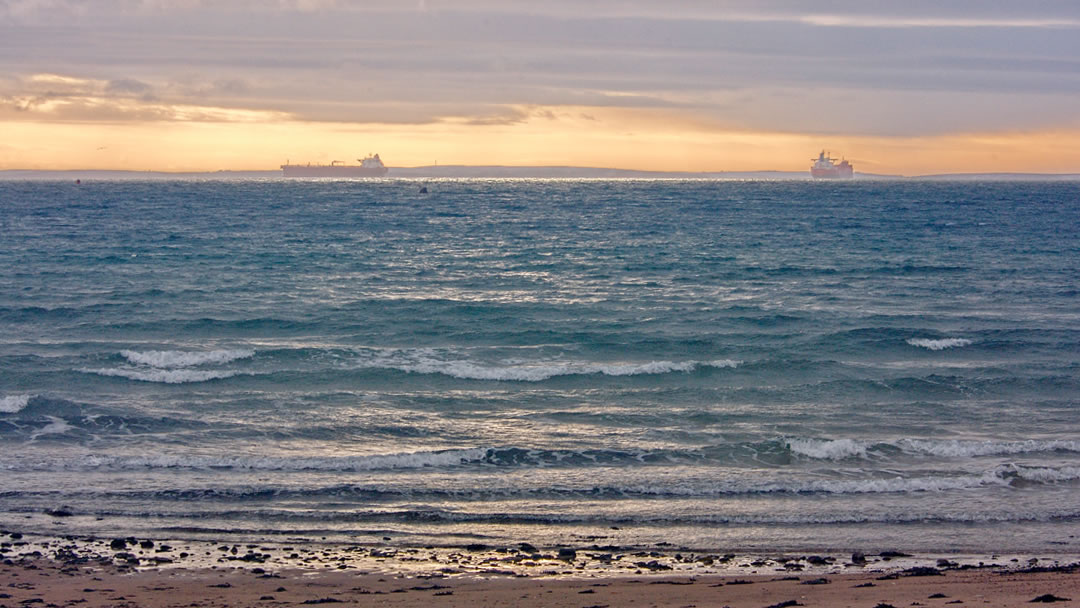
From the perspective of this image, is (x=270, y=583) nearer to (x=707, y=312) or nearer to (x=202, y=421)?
(x=202, y=421)

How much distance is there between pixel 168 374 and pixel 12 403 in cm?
354

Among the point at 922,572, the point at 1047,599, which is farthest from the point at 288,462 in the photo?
the point at 1047,599

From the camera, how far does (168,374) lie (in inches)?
852

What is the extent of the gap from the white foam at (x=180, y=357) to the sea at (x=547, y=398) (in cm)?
10

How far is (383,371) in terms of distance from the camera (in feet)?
73.2

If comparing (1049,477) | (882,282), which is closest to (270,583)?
(1049,477)

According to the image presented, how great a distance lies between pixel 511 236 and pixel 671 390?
34431 mm

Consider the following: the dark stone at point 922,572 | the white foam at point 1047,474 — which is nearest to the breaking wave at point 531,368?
the white foam at point 1047,474

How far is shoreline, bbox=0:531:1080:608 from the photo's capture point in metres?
9.76

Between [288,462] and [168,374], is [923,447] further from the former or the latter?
[168,374]

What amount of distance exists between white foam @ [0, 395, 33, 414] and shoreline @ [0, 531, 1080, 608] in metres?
7.54

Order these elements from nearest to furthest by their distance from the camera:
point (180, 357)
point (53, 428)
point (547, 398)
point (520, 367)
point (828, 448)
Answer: point (828, 448) < point (53, 428) < point (547, 398) < point (520, 367) < point (180, 357)

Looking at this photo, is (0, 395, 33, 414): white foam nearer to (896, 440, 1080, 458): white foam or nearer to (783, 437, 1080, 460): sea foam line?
(783, 437, 1080, 460): sea foam line

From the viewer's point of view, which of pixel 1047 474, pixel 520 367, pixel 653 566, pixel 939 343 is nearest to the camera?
Result: pixel 653 566
